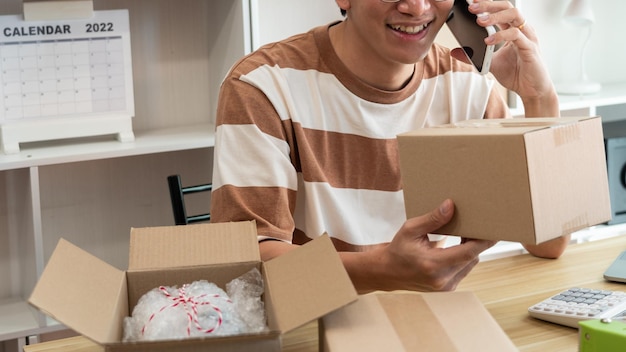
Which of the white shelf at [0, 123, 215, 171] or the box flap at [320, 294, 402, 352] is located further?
the white shelf at [0, 123, 215, 171]

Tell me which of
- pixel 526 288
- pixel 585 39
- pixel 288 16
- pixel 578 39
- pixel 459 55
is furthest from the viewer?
pixel 578 39

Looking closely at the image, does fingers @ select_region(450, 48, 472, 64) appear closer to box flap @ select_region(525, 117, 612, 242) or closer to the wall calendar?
box flap @ select_region(525, 117, 612, 242)

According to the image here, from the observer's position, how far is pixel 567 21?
295 centimetres

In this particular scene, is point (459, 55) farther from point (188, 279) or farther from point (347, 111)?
point (188, 279)

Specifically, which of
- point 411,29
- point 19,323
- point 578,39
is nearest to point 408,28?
point 411,29

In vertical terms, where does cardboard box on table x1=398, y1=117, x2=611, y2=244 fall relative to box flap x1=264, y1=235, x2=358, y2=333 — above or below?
above

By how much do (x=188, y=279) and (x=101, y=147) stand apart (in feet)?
4.30

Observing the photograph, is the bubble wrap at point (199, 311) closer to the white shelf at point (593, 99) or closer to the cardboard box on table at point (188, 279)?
the cardboard box on table at point (188, 279)

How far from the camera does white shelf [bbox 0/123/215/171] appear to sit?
220 cm

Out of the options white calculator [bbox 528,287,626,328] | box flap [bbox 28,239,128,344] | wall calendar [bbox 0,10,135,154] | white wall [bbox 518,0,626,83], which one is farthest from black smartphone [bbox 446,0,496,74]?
white wall [bbox 518,0,626,83]

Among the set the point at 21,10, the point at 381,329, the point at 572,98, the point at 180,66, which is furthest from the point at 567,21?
the point at 381,329

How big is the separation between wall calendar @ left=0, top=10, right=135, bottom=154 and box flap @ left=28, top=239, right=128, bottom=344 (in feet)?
4.36

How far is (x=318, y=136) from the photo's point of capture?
1609 mm

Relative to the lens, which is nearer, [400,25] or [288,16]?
[400,25]
